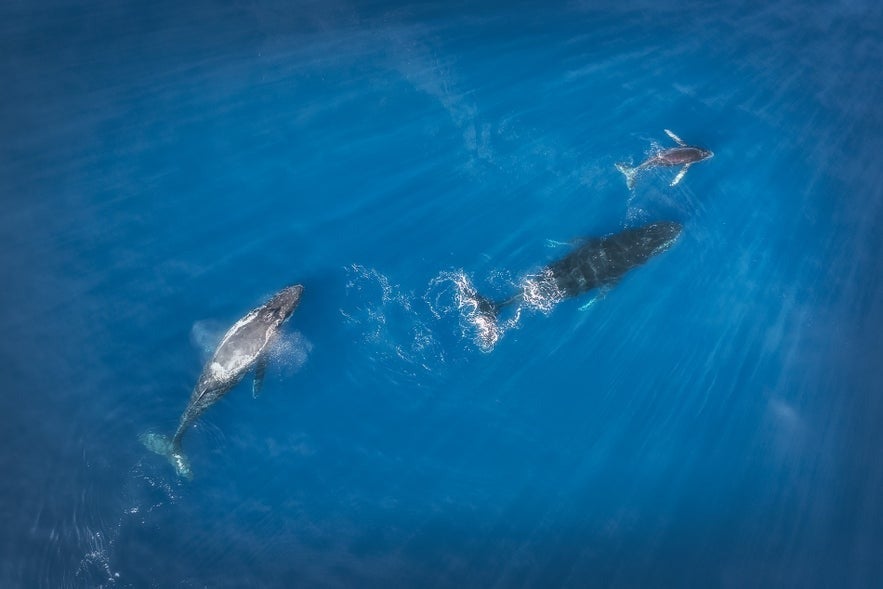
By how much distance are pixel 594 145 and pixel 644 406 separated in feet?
17.4

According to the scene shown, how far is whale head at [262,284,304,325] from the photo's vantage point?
31.8 ft

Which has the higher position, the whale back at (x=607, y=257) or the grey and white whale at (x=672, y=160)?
the grey and white whale at (x=672, y=160)

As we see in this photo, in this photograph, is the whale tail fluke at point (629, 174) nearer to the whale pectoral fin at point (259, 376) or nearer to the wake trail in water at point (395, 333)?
the wake trail in water at point (395, 333)

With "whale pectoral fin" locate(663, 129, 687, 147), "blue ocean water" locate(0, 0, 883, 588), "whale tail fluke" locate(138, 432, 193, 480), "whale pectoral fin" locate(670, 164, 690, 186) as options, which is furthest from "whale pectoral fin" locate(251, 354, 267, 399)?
"whale pectoral fin" locate(663, 129, 687, 147)

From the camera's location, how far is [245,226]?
10.3 meters

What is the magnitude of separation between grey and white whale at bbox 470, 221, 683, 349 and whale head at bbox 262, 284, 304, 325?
3.30 metres

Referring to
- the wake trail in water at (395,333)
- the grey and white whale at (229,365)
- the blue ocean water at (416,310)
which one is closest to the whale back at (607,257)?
the blue ocean water at (416,310)

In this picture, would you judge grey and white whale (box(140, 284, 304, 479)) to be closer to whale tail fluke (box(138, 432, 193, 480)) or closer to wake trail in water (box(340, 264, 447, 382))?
whale tail fluke (box(138, 432, 193, 480))

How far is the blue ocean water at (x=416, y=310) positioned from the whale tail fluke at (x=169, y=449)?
16 centimetres

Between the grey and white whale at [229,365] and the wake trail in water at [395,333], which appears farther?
the wake trail in water at [395,333]

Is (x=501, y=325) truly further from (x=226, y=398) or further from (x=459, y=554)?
(x=226, y=398)

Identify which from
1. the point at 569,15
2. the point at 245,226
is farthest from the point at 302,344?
the point at 569,15

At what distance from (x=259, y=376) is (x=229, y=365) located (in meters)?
0.60

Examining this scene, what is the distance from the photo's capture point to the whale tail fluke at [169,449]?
31.4 ft
